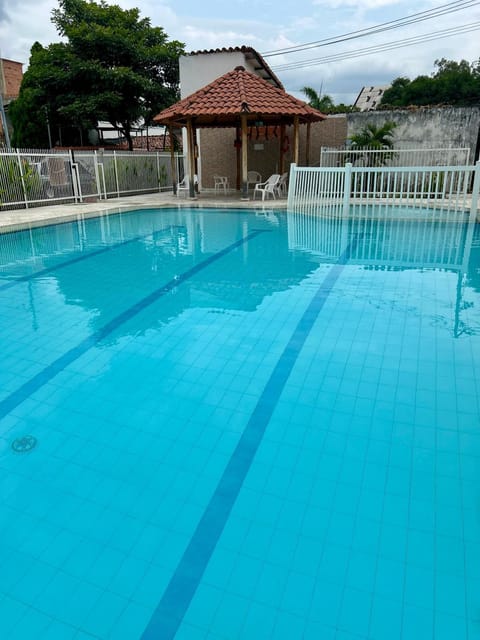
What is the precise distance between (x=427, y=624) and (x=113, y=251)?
318 inches

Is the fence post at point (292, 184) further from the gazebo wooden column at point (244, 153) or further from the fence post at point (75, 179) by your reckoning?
the fence post at point (75, 179)

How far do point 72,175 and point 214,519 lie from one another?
14646 mm

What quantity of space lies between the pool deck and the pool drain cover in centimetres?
867

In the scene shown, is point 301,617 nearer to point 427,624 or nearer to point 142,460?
point 427,624

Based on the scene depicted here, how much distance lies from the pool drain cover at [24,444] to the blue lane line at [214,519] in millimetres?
1260

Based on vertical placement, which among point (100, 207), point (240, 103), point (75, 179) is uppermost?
point (240, 103)

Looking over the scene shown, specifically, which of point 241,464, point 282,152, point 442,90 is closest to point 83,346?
point 241,464

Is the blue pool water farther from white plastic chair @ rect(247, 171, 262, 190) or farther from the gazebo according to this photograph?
white plastic chair @ rect(247, 171, 262, 190)

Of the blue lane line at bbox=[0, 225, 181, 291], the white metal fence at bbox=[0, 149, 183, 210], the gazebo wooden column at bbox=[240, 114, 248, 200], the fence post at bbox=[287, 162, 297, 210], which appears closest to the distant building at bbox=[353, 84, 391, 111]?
the white metal fence at bbox=[0, 149, 183, 210]

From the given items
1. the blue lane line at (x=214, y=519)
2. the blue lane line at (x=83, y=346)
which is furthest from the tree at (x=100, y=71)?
the blue lane line at (x=214, y=519)

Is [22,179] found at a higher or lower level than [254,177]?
higher

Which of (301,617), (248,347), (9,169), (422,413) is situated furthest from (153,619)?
(9,169)

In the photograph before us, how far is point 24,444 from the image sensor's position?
9.77ft

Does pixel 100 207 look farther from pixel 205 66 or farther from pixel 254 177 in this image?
pixel 205 66
